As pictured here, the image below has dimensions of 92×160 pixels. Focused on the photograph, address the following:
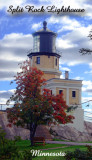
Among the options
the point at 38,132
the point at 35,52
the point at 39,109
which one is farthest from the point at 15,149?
the point at 35,52

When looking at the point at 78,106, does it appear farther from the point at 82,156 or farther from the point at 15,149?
the point at 15,149

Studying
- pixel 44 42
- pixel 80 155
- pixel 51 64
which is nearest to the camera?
pixel 80 155

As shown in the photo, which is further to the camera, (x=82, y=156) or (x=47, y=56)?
(x=47, y=56)

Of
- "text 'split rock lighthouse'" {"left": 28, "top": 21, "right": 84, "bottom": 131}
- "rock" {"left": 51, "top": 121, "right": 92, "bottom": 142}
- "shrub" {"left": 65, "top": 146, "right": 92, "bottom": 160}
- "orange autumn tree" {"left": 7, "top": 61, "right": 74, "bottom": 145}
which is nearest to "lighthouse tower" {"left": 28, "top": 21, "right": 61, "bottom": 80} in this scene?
"text 'split rock lighthouse'" {"left": 28, "top": 21, "right": 84, "bottom": 131}

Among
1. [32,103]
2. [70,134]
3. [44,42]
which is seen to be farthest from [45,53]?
[32,103]

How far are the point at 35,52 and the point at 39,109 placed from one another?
2175 centimetres

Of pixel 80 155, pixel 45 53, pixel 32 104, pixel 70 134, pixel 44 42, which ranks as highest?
pixel 44 42

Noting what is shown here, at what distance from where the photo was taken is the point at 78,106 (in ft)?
155

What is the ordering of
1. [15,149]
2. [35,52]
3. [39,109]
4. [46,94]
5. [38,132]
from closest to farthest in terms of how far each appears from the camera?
[15,149] < [39,109] < [46,94] < [38,132] < [35,52]

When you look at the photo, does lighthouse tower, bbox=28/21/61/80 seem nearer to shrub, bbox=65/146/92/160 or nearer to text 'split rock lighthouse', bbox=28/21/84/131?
text 'split rock lighthouse', bbox=28/21/84/131

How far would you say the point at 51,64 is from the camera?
166ft

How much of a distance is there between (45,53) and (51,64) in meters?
2.08

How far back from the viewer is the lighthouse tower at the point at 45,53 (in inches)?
1966

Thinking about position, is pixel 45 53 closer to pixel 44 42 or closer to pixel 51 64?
pixel 44 42
